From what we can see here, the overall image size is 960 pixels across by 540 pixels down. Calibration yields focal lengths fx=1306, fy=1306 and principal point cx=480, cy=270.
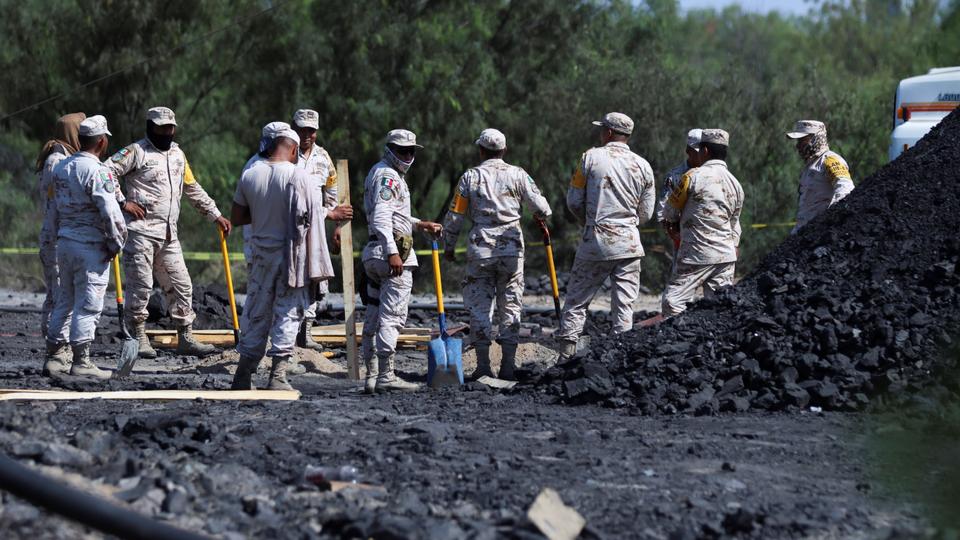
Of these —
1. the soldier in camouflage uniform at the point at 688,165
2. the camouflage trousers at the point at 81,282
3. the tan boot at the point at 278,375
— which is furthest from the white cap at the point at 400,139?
the soldier in camouflage uniform at the point at 688,165

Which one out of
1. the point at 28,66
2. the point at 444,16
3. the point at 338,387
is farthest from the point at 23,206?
the point at 338,387

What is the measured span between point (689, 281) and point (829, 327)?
2.74 metres

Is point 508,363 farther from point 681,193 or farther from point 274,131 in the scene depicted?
point 274,131

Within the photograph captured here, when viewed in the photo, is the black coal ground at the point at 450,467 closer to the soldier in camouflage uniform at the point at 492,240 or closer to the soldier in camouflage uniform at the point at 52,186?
the soldier in camouflage uniform at the point at 492,240

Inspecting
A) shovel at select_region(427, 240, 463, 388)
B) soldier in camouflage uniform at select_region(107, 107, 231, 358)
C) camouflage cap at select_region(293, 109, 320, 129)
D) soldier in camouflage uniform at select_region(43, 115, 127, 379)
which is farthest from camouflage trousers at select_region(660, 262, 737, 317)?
soldier in camouflage uniform at select_region(43, 115, 127, 379)

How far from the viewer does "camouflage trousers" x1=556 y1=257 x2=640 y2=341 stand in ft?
37.5

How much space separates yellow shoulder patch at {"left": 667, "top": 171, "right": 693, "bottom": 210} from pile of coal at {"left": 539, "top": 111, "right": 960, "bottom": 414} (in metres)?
1.05

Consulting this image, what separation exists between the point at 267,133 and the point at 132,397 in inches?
84.0

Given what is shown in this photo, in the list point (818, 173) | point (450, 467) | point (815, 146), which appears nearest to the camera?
point (450, 467)

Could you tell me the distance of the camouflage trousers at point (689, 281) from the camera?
470 inches

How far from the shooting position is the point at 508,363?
1120 cm

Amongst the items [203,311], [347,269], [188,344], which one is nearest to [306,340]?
[188,344]

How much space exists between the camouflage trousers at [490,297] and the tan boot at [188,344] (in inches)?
124

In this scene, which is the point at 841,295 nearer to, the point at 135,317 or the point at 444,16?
the point at 135,317
